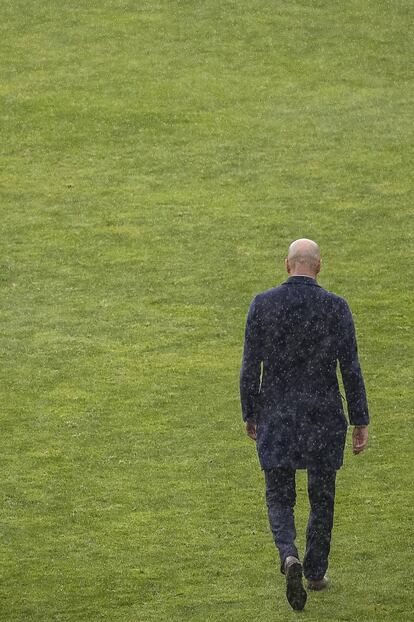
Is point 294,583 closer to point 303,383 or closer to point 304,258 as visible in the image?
point 303,383

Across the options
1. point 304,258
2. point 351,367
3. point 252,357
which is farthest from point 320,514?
point 304,258

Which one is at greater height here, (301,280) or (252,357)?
(301,280)

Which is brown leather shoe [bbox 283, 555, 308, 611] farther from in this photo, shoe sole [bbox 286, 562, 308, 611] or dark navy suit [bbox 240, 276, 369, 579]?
dark navy suit [bbox 240, 276, 369, 579]

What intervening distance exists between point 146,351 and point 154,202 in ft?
14.1

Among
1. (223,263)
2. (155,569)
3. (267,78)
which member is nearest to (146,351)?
(223,263)

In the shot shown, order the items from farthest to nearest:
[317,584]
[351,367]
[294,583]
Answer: [317,584] < [351,367] < [294,583]

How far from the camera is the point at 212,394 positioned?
11820mm

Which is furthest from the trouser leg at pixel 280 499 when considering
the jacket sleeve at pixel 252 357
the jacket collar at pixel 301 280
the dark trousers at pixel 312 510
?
the jacket collar at pixel 301 280

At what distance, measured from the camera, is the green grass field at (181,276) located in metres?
8.31

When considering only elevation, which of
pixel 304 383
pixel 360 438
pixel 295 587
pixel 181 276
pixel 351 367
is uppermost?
pixel 351 367

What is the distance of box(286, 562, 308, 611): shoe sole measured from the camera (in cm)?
703

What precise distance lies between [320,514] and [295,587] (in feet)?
1.79

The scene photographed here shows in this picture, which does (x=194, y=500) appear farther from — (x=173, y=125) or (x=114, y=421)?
(x=173, y=125)

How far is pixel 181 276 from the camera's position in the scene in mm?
14789
